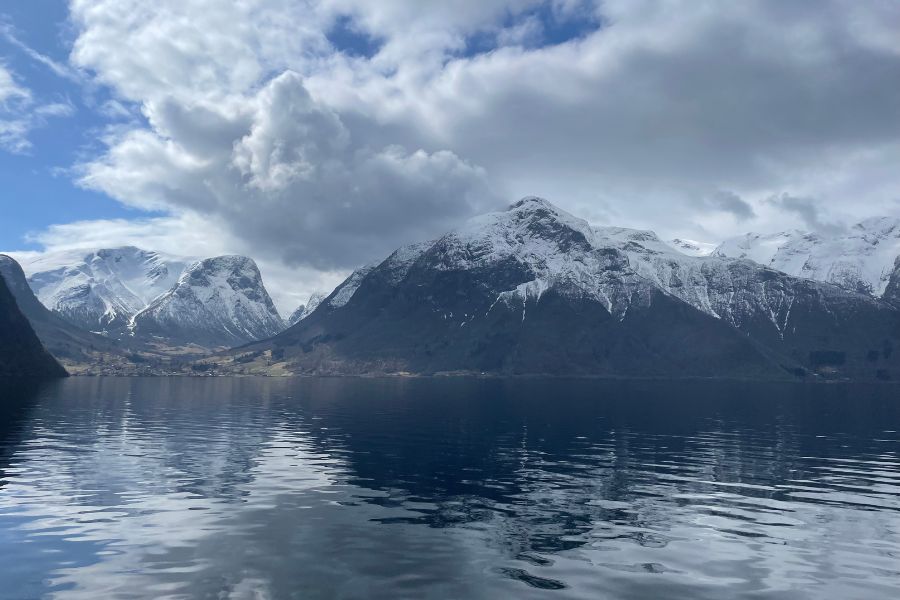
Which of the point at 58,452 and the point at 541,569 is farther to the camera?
the point at 58,452

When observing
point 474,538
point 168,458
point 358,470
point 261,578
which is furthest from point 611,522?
point 168,458

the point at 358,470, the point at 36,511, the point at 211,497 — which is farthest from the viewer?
the point at 358,470

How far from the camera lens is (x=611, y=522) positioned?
51969 millimetres

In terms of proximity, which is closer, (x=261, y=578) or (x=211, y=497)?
(x=261, y=578)

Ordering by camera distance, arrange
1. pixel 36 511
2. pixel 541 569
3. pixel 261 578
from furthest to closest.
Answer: pixel 36 511 < pixel 541 569 < pixel 261 578

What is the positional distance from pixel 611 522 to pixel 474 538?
12.5 meters

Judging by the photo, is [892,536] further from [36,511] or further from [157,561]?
[36,511]

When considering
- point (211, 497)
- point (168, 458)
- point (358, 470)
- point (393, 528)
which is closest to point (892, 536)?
point (393, 528)

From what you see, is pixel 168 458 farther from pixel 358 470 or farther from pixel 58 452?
pixel 358 470

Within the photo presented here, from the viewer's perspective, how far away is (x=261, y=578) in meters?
37.1

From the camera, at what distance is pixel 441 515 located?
53.2m

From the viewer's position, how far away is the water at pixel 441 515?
37.5m

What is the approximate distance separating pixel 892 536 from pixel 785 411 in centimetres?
15493

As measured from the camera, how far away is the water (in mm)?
37531
